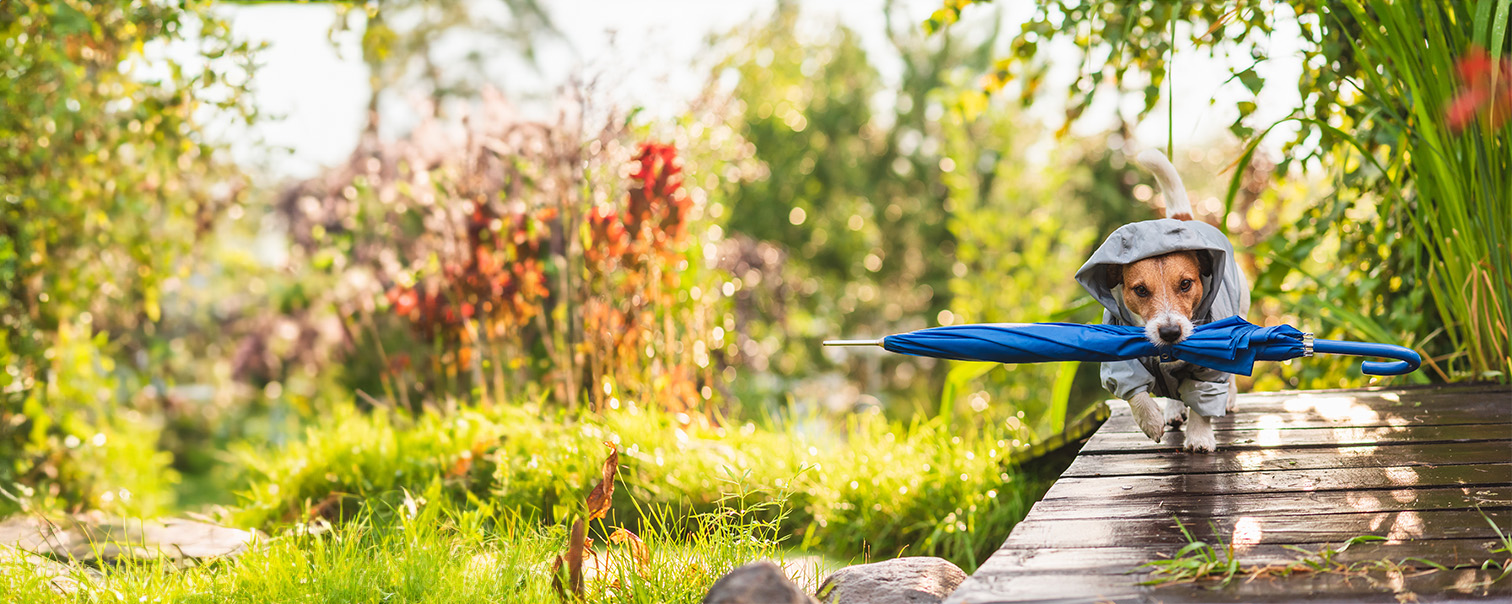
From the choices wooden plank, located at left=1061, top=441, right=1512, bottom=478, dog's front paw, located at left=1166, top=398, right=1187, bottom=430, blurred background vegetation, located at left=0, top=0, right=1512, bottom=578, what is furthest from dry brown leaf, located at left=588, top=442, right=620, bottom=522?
dog's front paw, located at left=1166, top=398, right=1187, bottom=430

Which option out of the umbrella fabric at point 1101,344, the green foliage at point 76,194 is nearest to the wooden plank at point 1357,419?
the umbrella fabric at point 1101,344

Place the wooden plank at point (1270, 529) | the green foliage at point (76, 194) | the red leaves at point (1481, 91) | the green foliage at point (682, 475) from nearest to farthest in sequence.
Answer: the wooden plank at point (1270, 529), the red leaves at point (1481, 91), the green foliage at point (682, 475), the green foliage at point (76, 194)

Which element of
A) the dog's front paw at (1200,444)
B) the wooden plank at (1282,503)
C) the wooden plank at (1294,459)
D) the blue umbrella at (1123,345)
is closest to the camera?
the wooden plank at (1282,503)

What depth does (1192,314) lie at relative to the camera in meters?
2.26

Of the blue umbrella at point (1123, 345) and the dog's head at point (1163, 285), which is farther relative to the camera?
the dog's head at point (1163, 285)

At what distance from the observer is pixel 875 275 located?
29.8 feet

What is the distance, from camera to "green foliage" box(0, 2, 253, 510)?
3.88 meters

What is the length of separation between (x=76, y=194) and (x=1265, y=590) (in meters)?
4.86

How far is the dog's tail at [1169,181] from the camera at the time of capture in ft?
8.38

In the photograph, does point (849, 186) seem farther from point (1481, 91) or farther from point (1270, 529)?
point (1270, 529)

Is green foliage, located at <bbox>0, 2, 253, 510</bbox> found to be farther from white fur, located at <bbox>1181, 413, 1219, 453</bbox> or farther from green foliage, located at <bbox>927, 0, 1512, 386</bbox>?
white fur, located at <bbox>1181, 413, 1219, 453</bbox>

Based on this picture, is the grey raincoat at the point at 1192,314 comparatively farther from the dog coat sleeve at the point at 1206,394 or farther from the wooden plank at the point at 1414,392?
the wooden plank at the point at 1414,392

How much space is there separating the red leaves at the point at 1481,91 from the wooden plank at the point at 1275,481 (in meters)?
1.15

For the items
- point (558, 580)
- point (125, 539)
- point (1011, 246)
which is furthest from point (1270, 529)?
point (1011, 246)
